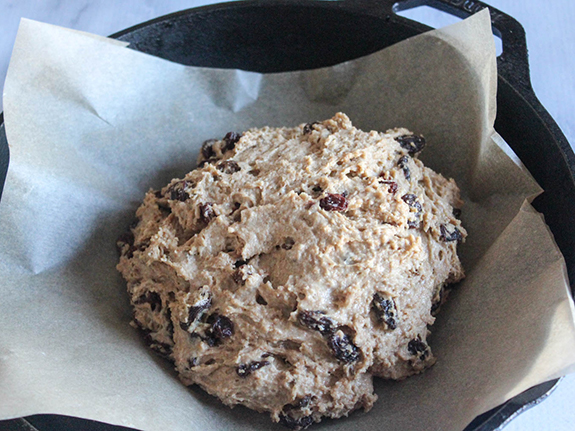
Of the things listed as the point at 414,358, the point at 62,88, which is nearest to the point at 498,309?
the point at 414,358

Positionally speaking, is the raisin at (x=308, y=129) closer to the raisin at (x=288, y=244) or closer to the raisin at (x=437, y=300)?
the raisin at (x=288, y=244)

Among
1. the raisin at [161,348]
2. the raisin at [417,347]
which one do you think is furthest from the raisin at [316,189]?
the raisin at [161,348]

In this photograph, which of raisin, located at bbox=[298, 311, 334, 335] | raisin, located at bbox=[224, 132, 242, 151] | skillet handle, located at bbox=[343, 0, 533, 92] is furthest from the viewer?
raisin, located at bbox=[224, 132, 242, 151]

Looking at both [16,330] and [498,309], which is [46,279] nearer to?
[16,330]

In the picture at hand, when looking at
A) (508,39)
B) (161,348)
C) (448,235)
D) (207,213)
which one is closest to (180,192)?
(207,213)

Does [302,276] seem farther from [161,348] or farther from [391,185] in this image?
[161,348]

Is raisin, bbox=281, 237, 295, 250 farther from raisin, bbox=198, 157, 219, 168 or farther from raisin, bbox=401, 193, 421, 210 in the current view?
raisin, bbox=198, 157, 219, 168

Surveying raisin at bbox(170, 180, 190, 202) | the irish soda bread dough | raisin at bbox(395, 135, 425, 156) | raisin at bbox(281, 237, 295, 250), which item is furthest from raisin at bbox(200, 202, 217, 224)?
raisin at bbox(395, 135, 425, 156)
